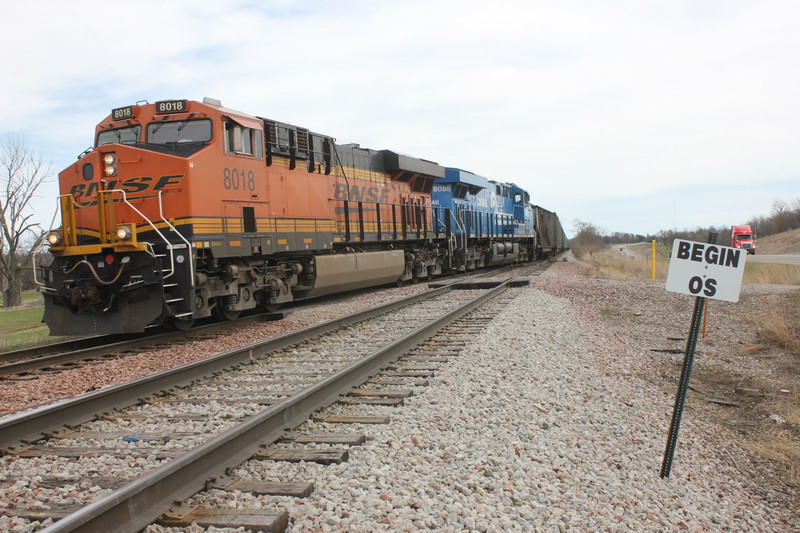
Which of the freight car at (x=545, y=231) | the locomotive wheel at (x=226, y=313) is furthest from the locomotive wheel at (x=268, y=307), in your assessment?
the freight car at (x=545, y=231)

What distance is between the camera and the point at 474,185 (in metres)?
23.0

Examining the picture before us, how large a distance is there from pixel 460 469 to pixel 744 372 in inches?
217

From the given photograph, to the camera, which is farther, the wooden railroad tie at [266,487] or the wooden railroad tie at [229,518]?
the wooden railroad tie at [266,487]

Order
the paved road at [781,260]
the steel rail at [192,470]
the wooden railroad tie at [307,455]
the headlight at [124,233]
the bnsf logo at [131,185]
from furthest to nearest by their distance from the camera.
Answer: the paved road at [781,260], the bnsf logo at [131,185], the headlight at [124,233], the wooden railroad tie at [307,455], the steel rail at [192,470]

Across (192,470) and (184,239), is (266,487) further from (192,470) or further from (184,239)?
(184,239)

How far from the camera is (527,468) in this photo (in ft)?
11.4

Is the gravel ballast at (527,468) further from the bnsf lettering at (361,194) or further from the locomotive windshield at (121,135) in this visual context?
the bnsf lettering at (361,194)

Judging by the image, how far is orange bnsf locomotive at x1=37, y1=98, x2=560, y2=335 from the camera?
7.98m

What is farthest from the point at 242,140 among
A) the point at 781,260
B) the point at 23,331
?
the point at 781,260

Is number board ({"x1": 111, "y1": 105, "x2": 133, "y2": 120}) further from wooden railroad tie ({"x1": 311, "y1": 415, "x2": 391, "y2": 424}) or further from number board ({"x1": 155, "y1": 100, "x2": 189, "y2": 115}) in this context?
wooden railroad tie ({"x1": 311, "y1": 415, "x2": 391, "y2": 424})

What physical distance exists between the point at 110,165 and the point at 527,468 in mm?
7759

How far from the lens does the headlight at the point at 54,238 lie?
8227 millimetres

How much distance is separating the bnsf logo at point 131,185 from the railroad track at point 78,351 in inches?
85.5

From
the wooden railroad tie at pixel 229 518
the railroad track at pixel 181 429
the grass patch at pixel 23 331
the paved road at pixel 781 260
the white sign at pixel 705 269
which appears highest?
the white sign at pixel 705 269
